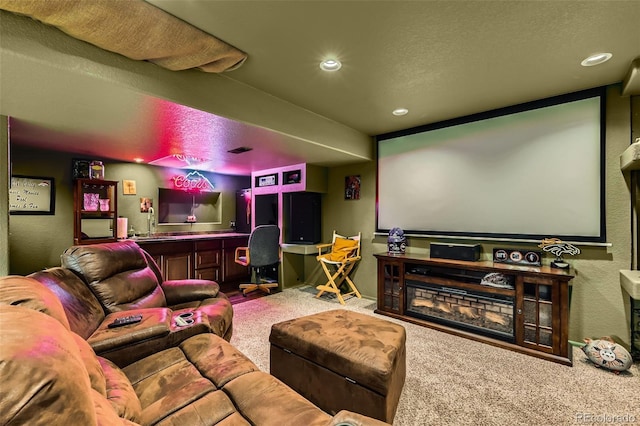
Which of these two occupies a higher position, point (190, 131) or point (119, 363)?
point (190, 131)

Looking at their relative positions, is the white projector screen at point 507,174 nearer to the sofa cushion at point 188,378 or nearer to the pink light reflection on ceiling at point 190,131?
the pink light reflection on ceiling at point 190,131

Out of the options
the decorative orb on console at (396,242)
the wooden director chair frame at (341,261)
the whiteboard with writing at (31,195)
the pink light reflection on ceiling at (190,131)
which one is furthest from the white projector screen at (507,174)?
the whiteboard with writing at (31,195)

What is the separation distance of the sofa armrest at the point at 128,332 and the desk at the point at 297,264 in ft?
9.07

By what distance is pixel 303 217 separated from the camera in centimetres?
473

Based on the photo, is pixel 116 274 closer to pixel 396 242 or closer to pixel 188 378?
pixel 188 378

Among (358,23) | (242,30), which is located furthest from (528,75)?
(242,30)

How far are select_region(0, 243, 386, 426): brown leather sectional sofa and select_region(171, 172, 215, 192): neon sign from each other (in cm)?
297

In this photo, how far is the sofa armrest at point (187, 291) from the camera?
8.04 feet

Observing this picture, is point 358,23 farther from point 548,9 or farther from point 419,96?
point 419,96

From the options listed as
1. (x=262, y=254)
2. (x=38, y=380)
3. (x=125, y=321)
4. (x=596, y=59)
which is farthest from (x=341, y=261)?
(x=38, y=380)

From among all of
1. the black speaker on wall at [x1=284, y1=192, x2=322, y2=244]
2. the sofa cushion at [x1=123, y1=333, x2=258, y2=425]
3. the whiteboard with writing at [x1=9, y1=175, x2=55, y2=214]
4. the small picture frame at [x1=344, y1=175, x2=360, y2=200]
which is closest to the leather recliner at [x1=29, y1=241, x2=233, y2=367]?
the sofa cushion at [x1=123, y1=333, x2=258, y2=425]

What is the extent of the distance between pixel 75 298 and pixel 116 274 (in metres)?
0.44

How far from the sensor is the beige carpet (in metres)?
1.69

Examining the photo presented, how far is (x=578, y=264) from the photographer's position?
2.64m
